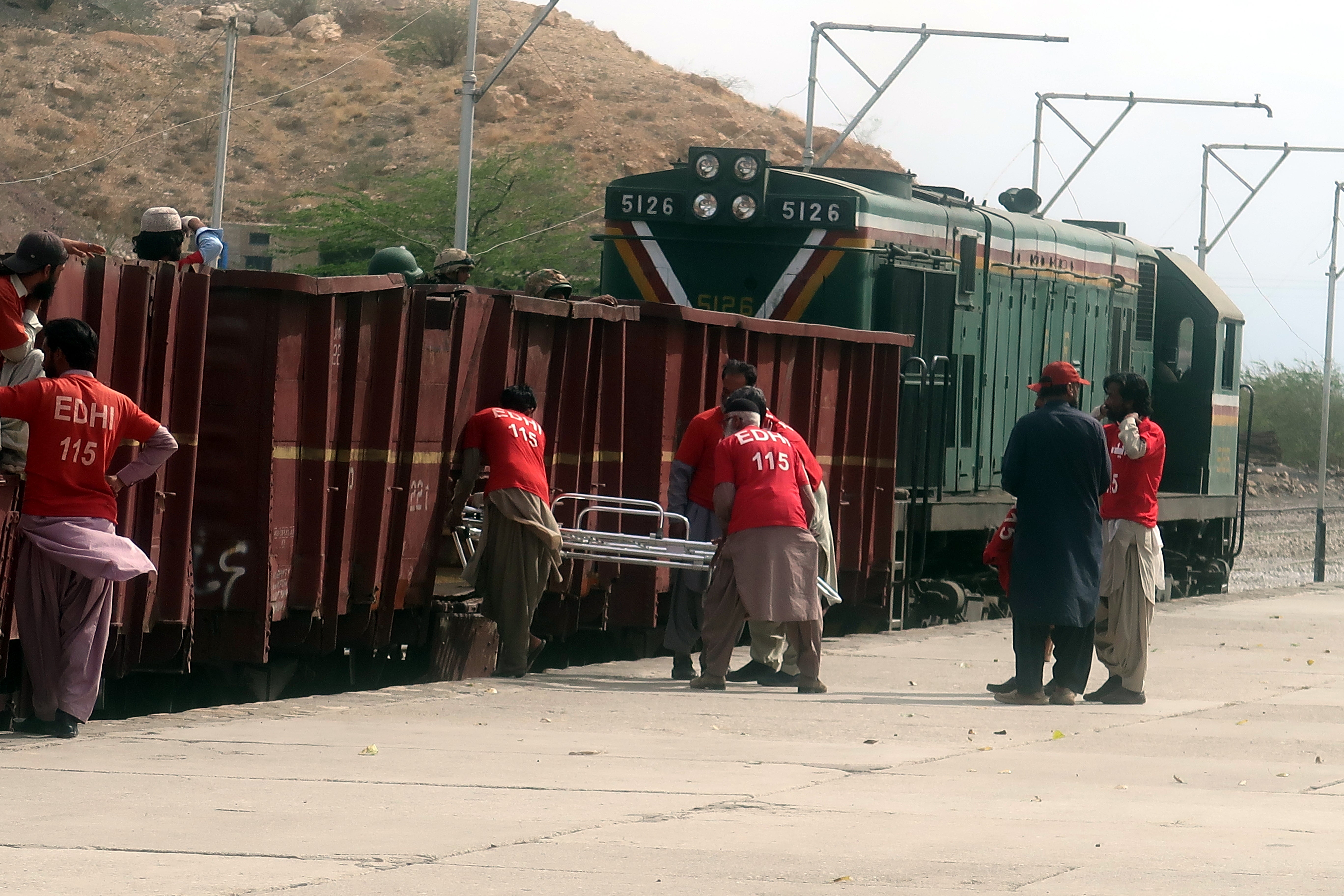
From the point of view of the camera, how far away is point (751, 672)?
37.0ft

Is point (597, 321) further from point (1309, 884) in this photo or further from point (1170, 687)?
point (1309, 884)

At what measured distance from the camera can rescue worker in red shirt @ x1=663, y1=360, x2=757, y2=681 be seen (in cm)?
1116

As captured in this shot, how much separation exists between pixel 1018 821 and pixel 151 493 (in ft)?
13.8

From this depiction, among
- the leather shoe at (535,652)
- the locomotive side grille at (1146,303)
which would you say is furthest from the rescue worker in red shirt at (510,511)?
the locomotive side grille at (1146,303)

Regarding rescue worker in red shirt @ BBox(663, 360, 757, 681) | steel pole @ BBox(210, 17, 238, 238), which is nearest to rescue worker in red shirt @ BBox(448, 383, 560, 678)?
rescue worker in red shirt @ BBox(663, 360, 757, 681)

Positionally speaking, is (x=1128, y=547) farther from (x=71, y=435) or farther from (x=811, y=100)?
(x=811, y=100)

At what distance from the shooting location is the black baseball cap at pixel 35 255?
25.2ft

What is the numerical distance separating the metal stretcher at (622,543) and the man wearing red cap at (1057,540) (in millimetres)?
1186

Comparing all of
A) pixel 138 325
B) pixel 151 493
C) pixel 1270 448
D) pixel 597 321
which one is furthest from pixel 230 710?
pixel 1270 448

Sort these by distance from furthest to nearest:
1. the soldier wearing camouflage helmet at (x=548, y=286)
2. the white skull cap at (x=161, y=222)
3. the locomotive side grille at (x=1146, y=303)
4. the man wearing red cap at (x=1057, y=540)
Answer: the locomotive side grille at (x=1146, y=303)
the soldier wearing camouflage helmet at (x=548, y=286)
the man wearing red cap at (x=1057, y=540)
the white skull cap at (x=161, y=222)

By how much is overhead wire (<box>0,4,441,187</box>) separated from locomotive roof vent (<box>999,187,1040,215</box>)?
1594 inches

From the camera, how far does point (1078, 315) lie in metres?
18.7

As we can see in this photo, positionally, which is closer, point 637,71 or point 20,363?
point 20,363

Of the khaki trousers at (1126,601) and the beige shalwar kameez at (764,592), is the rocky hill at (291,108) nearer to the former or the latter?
the khaki trousers at (1126,601)
